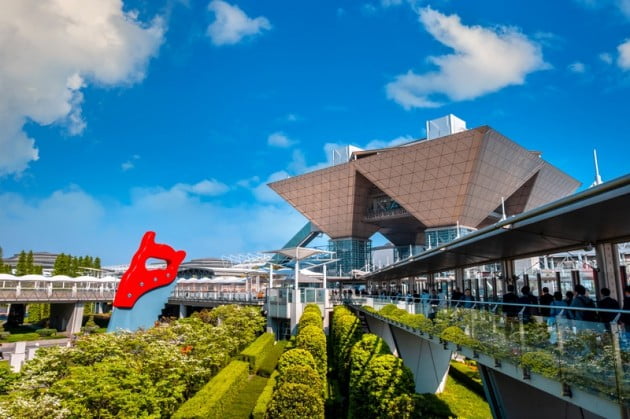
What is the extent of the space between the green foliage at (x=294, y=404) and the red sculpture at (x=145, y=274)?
21.4 meters

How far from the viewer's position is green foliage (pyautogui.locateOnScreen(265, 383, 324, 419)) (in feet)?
35.3

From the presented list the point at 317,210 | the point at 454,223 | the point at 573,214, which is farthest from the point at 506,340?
the point at 317,210

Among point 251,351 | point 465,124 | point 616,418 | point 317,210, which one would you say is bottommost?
point 251,351

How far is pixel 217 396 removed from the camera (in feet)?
42.2

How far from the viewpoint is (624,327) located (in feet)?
15.6

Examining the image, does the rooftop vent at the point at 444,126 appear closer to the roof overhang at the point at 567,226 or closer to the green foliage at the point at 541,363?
the roof overhang at the point at 567,226

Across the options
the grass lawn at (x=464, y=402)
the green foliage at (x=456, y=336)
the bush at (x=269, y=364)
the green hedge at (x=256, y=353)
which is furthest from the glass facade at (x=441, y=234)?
the green foliage at (x=456, y=336)

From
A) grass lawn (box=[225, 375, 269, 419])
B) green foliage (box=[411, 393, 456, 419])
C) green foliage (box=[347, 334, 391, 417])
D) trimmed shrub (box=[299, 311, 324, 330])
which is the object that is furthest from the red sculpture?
green foliage (box=[411, 393, 456, 419])

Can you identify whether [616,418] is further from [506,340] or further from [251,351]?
[251,351]

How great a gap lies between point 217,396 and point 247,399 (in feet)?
9.10

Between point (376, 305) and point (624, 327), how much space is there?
1760 cm

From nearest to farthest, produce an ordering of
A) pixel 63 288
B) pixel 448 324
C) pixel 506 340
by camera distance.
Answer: pixel 506 340 < pixel 448 324 < pixel 63 288

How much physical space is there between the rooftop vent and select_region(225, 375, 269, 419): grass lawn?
110ft

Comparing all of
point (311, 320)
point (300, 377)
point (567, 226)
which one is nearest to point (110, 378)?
point (300, 377)
